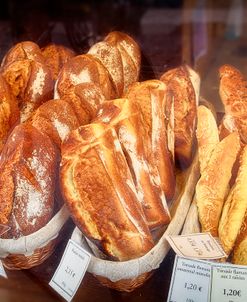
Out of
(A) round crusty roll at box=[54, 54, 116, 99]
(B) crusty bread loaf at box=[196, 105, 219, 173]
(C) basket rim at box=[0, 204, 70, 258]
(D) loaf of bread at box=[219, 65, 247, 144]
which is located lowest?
(C) basket rim at box=[0, 204, 70, 258]

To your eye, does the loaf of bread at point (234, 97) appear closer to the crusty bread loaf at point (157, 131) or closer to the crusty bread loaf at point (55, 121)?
the crusty bread loaf at point (157, 131)

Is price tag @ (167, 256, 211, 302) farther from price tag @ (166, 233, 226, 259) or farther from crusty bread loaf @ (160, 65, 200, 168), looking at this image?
crusty bread loaf @ (160, 65, 200, 168)

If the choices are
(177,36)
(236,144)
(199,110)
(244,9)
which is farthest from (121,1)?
(236,144)

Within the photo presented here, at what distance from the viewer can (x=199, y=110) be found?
4.10 feet

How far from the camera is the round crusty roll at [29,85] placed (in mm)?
1317

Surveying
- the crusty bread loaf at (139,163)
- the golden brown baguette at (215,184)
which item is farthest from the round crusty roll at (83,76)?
the golden brown baguette at (215,184)

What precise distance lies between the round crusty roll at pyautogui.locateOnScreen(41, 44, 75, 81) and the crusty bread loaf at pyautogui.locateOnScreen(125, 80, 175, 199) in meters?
0.39

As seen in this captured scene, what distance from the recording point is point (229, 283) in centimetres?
94

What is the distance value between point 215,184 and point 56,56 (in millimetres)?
698

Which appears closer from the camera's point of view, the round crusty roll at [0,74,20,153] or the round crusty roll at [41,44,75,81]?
the round crusty roll at [0,74,20,153]

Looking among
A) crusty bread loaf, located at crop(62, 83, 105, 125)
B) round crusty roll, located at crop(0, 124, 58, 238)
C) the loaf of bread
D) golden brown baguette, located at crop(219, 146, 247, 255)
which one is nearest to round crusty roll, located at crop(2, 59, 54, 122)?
crusty bread loaf, located at crop(62, 83, 105, 125)

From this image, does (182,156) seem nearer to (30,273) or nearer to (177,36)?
(30,273)

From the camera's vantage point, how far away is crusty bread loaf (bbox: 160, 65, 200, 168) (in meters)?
1.17

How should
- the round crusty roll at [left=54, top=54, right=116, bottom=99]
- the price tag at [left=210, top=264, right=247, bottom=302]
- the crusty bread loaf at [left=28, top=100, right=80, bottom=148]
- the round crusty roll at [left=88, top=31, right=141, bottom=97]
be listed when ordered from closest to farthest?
1. the price tag at [left=210, top=264, right=247, bottom=302]
2. the crusty bread loaf at [left=28, top=100, right=80, bottom=148]
3. the round crusty roll at [left=54, top=54, right=116, bottom=99]
4. the round crusty roll at [left=88, top=31, right=141, bottom=97]
